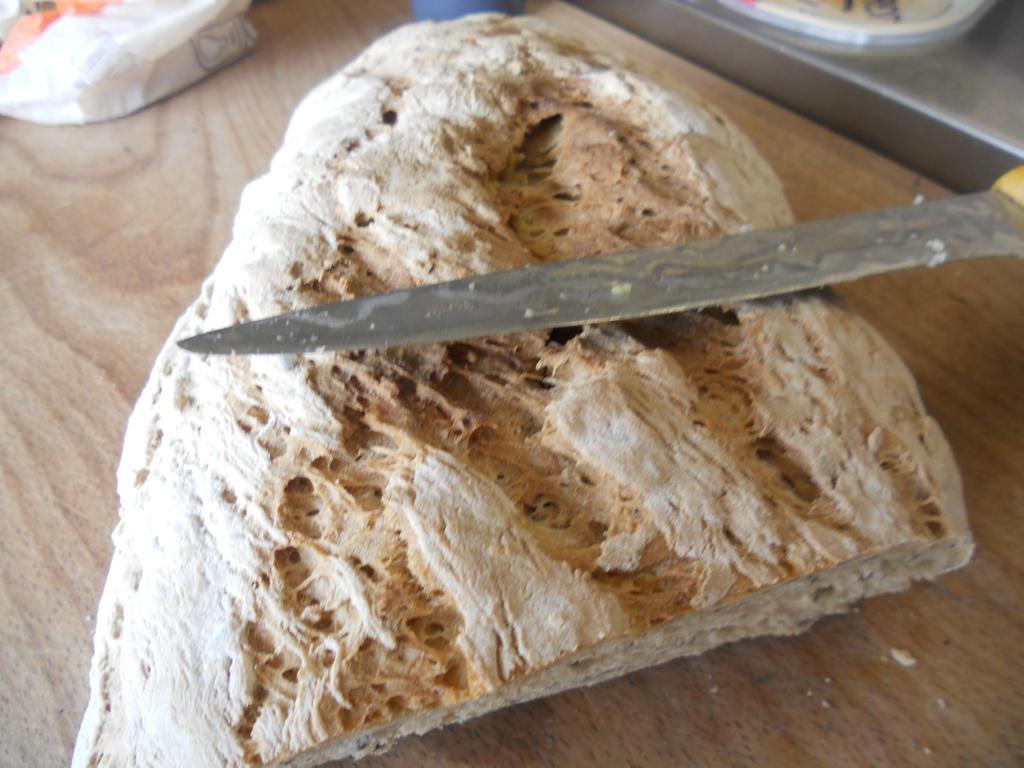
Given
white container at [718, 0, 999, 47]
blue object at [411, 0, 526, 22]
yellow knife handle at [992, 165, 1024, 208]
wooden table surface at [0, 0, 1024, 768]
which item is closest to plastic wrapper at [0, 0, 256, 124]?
wooden table surface at [0, 0, 1024, 768]

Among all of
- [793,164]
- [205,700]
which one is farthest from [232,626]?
[793,164]

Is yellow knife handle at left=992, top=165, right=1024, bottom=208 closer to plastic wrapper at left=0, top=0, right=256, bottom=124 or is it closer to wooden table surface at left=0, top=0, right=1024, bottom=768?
wooden table surface at left=0, top=0, right=1024, bottom=768

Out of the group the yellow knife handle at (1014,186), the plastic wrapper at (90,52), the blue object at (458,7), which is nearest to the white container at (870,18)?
the blue object at (458,7)

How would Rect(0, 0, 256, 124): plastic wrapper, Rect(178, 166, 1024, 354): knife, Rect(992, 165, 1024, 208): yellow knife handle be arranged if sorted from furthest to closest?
Rect(0, 0, 256, 124): plastic wrapper < Rect(992, 165, 1024, 208): yellow knife handle < Rect(178, 166, 1024, 354): knife

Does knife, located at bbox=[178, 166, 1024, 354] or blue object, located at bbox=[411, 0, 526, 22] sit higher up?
blue object, located at bbox=[411, 0, 526, 22]

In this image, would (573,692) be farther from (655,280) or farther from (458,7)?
(458,7)

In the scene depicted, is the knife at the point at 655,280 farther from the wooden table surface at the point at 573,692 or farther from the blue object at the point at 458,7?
the blue object at the point at 458,7

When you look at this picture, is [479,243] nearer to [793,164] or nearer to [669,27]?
[793,164]
